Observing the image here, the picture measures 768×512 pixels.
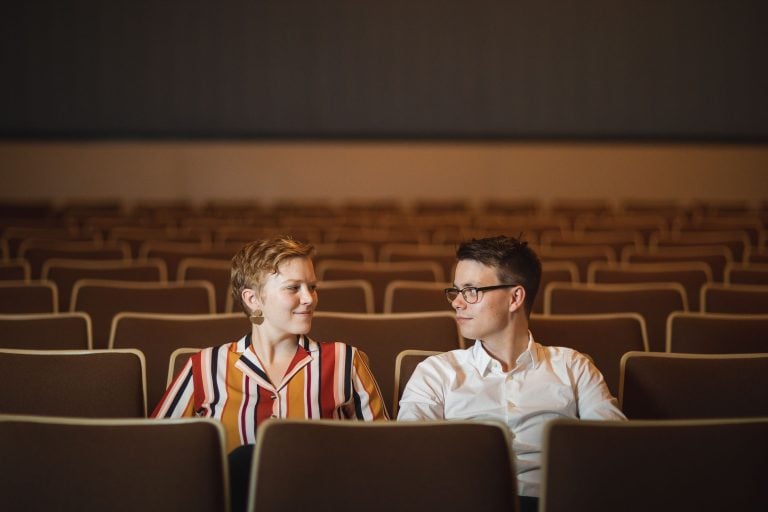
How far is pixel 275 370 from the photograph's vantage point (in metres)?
2.76

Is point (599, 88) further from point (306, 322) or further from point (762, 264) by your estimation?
point (306, 322)

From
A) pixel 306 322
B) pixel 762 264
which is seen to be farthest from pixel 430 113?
pixel 306 322

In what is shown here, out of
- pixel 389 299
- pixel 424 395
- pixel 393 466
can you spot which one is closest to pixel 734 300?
pixel 389 299

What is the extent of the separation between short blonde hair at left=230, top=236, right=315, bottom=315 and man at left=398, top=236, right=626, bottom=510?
1.67 ft

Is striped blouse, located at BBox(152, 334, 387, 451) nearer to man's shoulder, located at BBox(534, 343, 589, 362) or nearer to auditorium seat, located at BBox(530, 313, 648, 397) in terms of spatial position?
man's shoulder, located at BBox(534, 343, 589, 362)

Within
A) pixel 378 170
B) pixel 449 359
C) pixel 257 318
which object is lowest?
pixel 449 359

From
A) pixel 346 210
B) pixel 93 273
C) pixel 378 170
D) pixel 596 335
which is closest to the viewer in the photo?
pixel 596 335

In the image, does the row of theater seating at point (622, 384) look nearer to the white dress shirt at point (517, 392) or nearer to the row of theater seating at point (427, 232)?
the white dress shirt at point (517, 392)

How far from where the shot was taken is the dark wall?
45.2 feet

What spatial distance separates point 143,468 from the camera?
1991 mm

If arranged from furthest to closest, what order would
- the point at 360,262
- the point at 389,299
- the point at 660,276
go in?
the point at 360,262, the point at 660,276, the point at 389,299

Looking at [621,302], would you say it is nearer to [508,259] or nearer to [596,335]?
[596,335]

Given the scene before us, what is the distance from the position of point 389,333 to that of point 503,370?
869mm

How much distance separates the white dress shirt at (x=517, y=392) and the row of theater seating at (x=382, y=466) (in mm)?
657
